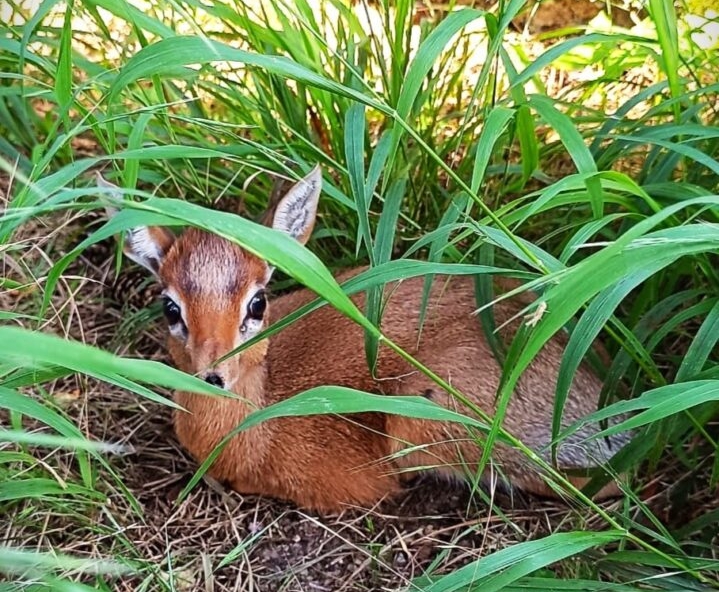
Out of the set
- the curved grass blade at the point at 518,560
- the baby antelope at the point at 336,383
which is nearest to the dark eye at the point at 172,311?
the baby antelope at the point at 336,383

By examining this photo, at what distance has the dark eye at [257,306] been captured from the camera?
2182 mm

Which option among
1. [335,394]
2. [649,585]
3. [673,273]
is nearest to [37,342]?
[335,394]

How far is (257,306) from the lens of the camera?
220 cm

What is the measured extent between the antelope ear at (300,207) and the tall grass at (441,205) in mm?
69

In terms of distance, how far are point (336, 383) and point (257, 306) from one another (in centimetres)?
35

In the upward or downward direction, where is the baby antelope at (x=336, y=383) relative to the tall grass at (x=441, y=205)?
downward

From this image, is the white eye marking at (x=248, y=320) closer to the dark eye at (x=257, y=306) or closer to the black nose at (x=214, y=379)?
the dark eye at (x=257, y=306)

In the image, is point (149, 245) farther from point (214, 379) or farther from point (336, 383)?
point (336, 383)

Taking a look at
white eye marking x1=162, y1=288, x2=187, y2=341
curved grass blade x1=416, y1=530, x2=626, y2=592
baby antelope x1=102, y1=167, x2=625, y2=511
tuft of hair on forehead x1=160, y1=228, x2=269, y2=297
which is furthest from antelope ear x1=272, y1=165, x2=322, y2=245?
curved grass blade x1=416, y1=530, x2=626, y2=592

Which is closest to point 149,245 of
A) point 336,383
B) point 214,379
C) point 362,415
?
point 214,379

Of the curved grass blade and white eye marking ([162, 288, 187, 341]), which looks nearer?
the curved grass blade

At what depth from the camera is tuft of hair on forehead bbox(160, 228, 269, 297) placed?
213 centimetres

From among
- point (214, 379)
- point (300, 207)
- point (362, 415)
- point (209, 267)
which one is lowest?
point (362, 415)

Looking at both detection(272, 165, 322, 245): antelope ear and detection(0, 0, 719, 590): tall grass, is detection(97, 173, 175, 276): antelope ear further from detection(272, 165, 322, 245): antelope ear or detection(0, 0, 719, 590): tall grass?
detection(272, 165, 322, 245): antelope ear
